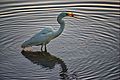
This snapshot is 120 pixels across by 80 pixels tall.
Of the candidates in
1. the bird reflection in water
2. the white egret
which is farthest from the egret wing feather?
the bird reflection in water

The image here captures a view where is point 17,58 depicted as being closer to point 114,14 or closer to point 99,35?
point 99,35

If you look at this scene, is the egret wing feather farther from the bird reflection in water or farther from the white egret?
the bird reflection in water

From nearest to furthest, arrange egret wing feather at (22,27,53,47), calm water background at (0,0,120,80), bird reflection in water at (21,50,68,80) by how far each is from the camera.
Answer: calm water background at (0,0,120,80)
bird reflection in water at (21,50,68,80)
egret wing feather at (22,27,53,47)

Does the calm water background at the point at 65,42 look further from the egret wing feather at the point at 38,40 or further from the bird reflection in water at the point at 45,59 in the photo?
the egret wing feather at the point at 38,40

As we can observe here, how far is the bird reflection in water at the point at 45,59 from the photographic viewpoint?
7.62 meters

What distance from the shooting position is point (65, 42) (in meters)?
8.58

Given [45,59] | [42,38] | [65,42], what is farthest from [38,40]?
[65,42]

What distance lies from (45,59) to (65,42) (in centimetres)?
70

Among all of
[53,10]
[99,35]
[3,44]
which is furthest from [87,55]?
[53,10]

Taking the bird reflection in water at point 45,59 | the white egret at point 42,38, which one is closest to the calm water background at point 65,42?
the bird reflection in water at point 45,59

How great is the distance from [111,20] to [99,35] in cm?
107

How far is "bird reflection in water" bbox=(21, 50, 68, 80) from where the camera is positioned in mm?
7616

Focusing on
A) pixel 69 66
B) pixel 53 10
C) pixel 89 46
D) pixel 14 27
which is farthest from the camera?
pixel 53 10

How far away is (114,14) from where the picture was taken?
33.6 feet
